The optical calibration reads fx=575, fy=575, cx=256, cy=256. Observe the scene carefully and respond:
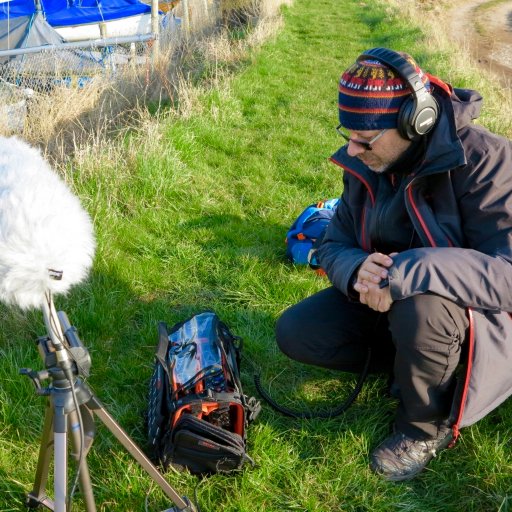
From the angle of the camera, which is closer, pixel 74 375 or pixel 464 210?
pixel 74 375

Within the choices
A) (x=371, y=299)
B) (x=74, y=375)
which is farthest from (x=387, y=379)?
(x=74, y=375)

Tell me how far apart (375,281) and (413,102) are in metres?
0.74

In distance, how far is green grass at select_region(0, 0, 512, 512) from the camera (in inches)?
98.4

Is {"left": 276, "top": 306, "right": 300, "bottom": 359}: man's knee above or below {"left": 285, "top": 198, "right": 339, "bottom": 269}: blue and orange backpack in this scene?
above

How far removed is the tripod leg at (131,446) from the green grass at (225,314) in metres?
0.31

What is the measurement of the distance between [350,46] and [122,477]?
38.1ft

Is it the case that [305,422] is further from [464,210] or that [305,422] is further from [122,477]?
[464,210]

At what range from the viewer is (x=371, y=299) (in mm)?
2451

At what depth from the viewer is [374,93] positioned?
7.69ft

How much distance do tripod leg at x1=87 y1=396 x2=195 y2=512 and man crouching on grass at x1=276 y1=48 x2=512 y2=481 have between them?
0.94 m

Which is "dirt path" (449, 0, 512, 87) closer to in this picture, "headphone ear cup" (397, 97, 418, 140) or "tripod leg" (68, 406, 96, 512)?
"headphone ear cup" (397, 97, 418, 140)

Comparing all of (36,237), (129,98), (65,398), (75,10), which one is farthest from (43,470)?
(75,10)

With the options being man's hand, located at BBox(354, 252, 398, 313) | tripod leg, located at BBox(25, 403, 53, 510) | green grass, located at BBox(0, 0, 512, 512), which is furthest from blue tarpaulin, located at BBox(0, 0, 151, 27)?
tripod leg, located at BBox(25, 403, 53, 510)

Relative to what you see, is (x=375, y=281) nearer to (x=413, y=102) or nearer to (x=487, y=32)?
(x=413, y=102)
